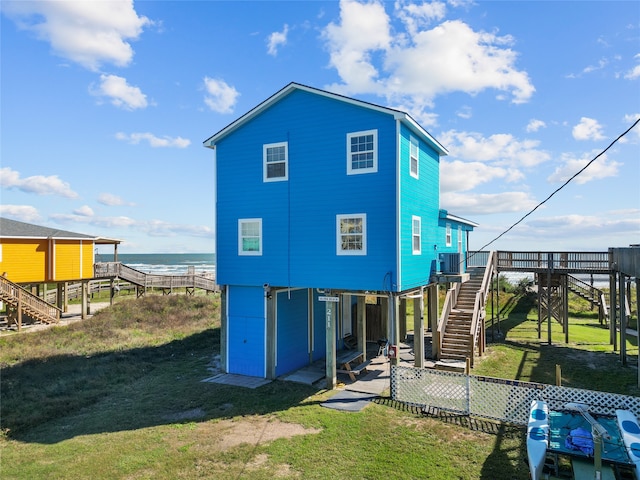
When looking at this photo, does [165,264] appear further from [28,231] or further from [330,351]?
[330,351]

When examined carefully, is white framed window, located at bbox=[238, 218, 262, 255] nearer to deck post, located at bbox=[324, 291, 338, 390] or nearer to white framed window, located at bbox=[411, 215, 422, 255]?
deck post, located at bbox=[324, 291, 338, 390]

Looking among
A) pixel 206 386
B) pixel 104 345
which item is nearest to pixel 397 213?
pixel 206 386

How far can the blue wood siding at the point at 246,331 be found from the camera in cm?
1579

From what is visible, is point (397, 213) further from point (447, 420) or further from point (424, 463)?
point (424, 463)

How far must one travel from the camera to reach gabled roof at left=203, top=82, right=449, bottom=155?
13578mm

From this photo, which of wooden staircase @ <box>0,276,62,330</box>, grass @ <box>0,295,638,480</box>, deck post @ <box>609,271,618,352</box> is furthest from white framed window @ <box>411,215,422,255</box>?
wooden staircase @ <box>0,276,62,330</box>

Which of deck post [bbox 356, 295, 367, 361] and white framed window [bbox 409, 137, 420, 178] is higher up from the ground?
white framed window [bbox 409, 137, 420, 178]

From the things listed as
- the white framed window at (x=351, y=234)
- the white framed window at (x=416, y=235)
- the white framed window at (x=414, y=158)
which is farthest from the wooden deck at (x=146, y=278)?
the white framed window at (x=414, y=158)

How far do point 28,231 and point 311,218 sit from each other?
22.4 meters

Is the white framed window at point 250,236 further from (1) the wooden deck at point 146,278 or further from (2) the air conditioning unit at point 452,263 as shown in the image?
(1) the wooden deck at point 146,278

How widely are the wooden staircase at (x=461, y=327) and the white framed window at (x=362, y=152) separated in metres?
8.28

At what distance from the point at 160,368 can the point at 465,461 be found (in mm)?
12510

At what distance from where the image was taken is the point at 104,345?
20.3 m

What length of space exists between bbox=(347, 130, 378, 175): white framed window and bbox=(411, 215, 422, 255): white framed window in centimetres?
260
